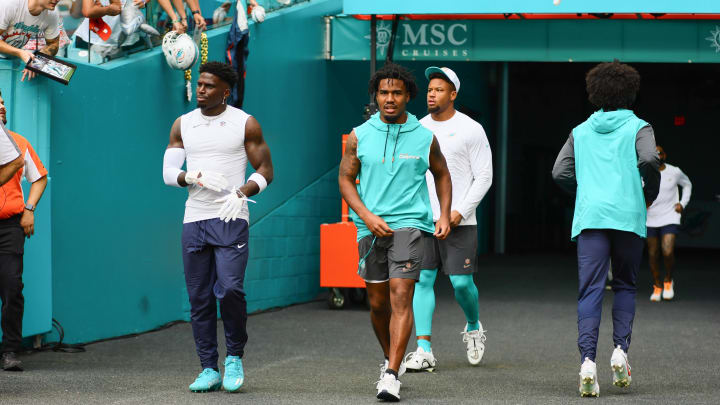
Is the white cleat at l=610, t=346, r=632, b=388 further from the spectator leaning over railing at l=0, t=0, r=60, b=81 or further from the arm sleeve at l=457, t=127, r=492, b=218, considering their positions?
the spectator leaning over railing at l=0, t=0, r=60, b=81

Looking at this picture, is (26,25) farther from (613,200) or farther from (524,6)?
(524,6)

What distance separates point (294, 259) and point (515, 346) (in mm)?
4125

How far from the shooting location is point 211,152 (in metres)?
6.33

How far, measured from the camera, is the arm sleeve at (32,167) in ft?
23.9

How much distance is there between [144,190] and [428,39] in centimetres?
478

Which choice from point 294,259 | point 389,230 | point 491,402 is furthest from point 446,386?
point 294,259

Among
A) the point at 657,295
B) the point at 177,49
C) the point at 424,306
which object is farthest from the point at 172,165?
the point at 657,295

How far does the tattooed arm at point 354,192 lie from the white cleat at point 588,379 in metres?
1.38

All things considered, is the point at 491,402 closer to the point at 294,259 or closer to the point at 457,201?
the point at 457,201

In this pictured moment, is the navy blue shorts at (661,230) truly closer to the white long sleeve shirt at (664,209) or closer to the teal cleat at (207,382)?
the white long sleeve shirt at (664,209)

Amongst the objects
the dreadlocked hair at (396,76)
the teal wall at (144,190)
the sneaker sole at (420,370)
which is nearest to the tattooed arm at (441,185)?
the dreadlocked hair at (396,76)

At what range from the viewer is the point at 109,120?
8797mm

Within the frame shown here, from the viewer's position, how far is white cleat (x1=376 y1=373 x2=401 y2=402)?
586cm

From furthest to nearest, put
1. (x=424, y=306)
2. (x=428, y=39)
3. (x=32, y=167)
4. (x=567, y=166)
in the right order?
(x=428, y=39) < (x=424, y=306) < (x=32, y=167) < (x=567, y=166)
